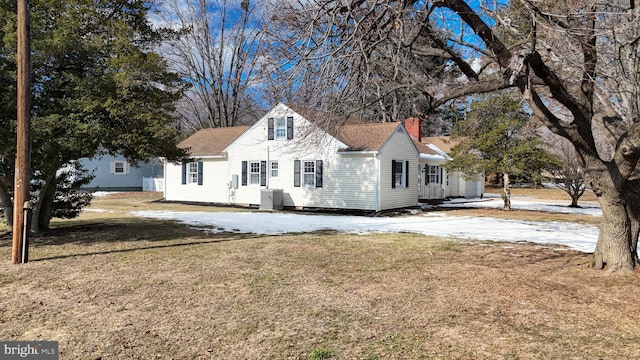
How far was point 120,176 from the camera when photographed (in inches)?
1282

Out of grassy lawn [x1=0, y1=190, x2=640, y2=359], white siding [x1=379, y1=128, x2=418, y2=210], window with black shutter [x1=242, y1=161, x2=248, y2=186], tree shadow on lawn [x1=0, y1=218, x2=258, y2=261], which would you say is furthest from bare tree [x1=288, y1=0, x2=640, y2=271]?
window with black shutter [x1=242, y1=161, x2=248, y2=186]

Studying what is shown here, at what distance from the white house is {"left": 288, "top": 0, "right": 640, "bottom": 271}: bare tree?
9.75 metres

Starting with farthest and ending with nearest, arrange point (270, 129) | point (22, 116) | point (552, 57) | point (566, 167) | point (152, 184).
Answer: point (152, 184)
point (566, 167)
point (270, 129)
point (22, 116)
point (552, 57)

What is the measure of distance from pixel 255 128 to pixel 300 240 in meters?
11.6

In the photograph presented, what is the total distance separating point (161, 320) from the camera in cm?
460

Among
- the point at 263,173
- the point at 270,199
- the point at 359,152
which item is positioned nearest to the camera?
the point at 359,152

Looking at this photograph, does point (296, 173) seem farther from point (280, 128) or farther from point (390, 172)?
point (390, 172)

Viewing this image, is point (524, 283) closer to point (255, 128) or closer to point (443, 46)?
point (443, 46)

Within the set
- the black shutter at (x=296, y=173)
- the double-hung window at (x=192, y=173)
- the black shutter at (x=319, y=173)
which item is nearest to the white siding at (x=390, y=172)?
the black shutter at (x=319, y=173)

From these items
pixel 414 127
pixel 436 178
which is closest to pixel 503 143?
pixel 436 178

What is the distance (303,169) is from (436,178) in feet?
32.7

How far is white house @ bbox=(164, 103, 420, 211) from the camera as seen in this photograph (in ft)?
59.0

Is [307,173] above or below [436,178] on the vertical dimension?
above

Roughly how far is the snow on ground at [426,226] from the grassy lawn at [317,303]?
7.59ft
